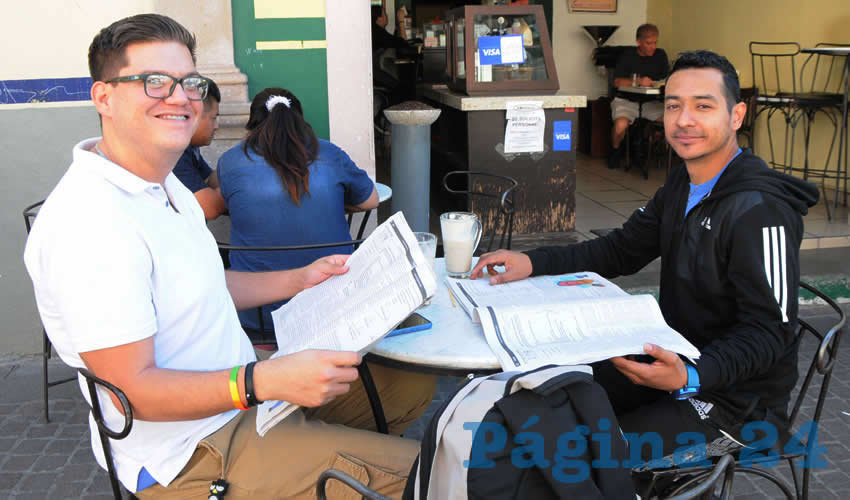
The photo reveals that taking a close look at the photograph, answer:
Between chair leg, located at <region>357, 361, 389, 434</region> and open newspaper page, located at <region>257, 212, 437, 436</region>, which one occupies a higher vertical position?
open newspaper page, located at <region>257, 212, 437, 436</region>

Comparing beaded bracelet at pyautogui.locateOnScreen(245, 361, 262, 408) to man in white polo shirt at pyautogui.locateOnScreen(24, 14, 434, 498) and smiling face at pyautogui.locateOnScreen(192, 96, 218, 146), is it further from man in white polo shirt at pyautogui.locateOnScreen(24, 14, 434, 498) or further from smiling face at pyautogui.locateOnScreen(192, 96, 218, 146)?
smiling face at pyautogui.locateOnScreen(192, 96, 218, 146)

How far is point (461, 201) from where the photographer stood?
6.11 metres

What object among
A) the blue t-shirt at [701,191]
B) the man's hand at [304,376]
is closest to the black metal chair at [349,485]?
the man's hand at [304,376]

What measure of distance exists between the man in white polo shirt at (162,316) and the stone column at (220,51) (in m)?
2.57

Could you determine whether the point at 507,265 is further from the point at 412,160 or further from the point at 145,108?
the point at 412,160

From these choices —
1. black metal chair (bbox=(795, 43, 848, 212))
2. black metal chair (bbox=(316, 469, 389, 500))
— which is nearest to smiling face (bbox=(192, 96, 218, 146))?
black metal chair (bbox=(316, 469, 389, 500))

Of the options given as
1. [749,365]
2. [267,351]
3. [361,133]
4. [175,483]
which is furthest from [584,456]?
[361,133]

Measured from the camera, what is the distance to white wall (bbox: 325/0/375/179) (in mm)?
4316

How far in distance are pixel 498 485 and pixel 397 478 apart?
1.79ft

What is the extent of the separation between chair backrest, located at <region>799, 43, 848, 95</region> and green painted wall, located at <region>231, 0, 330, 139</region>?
4.69 metres

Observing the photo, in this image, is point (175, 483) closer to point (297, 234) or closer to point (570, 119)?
point (297, 234)

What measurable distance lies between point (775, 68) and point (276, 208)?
655 centimetres

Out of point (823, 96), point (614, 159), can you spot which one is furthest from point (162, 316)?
point (614, 159)

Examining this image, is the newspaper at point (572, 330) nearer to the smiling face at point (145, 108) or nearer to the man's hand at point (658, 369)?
the man's hand at point (658, 369)
